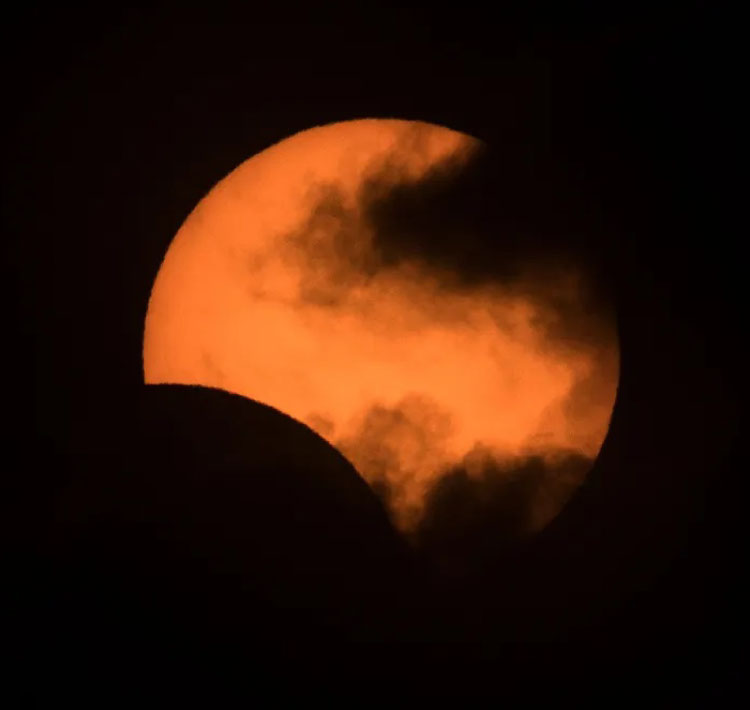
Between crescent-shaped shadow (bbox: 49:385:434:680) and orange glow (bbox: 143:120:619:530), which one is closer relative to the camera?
crescent-shaped shadow (bbox: 49:385:434:680)

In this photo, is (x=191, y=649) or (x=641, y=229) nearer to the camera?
(x=191, y=649)

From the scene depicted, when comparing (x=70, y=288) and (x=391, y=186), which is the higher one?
(x=391, y=186)

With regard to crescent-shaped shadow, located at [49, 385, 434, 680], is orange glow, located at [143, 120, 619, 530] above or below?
above

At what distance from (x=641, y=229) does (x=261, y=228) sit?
1380mm

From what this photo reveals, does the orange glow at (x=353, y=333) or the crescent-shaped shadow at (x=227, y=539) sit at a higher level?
the orange glow at (x=353, y=333)

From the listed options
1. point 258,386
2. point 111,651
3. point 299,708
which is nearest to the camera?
point 111,651

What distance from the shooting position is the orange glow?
3076mm

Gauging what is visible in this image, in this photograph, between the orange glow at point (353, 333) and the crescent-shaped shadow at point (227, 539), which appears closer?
the crescent-shaped shadow at point (227, 539)

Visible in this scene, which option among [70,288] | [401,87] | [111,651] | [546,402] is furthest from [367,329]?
[111,651]

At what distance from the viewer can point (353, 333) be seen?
3.09 meters

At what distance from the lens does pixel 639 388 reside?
3.25m

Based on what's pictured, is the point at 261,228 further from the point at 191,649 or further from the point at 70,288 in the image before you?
the point at 191,649

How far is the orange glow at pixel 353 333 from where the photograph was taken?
3076mm

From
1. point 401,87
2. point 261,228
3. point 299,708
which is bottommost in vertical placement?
point 299,708
